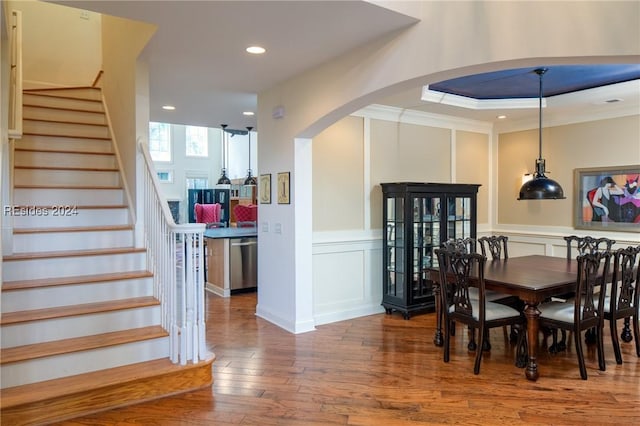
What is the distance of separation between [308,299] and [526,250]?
346 cm

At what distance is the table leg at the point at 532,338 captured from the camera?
127 inches

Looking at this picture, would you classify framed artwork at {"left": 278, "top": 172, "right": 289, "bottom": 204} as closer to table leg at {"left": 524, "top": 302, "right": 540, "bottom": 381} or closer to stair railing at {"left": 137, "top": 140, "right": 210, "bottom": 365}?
stair railing at {"left": 137, "top": 140, "right": 210, "bottom": 365}

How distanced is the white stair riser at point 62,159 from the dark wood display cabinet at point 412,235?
3.15 metres

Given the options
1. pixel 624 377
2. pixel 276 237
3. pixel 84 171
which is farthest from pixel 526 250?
pixel 84 171

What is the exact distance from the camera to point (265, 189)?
4.79 m

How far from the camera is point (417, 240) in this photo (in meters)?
4.98

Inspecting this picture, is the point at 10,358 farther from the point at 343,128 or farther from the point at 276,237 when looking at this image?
the point at 343,128

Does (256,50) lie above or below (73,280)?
above

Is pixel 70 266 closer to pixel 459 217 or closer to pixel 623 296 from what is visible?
pixel 459 217

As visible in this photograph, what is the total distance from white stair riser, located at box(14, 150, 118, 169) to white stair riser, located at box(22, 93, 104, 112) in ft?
3.01

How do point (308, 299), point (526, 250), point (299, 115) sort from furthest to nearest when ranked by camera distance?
point (526, 250)
point (308, 299)
point (299, 115)

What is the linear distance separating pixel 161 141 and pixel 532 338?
1208cm

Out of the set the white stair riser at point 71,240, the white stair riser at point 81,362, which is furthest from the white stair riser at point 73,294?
the white stair riser at point 71,240

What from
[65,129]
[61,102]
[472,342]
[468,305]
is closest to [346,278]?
[472,342]
